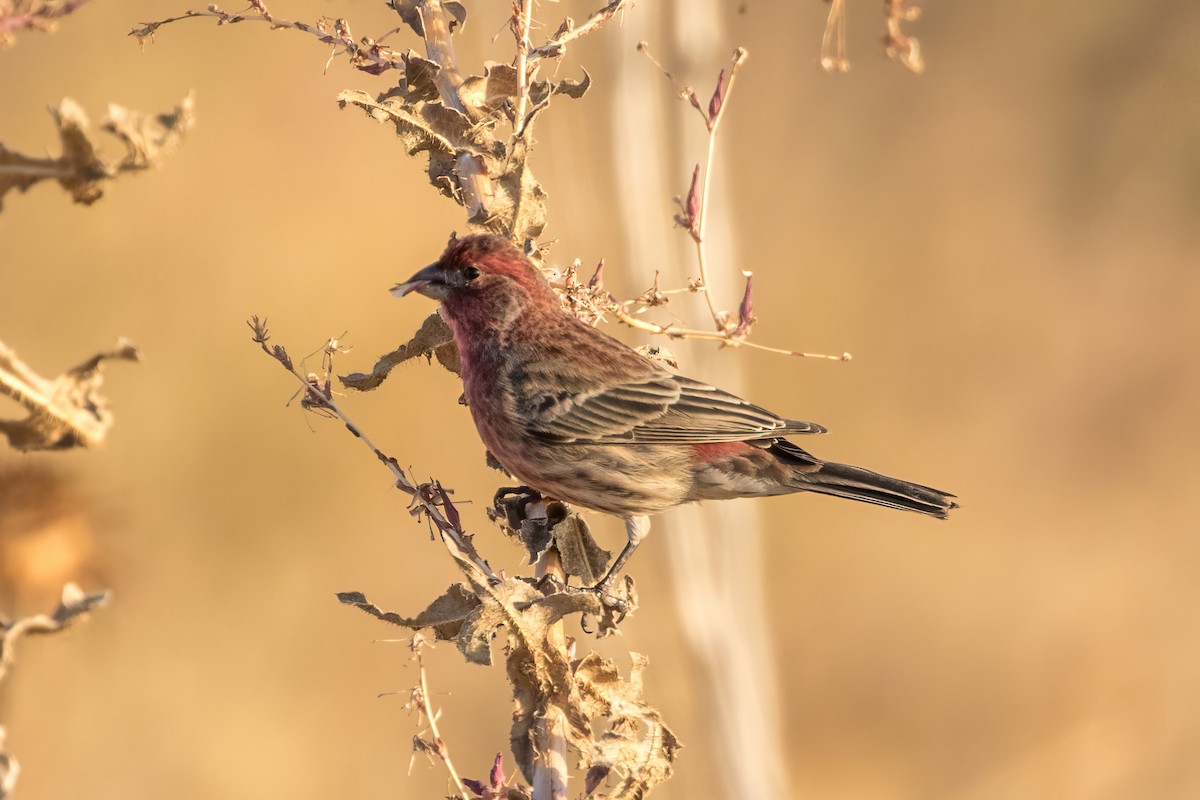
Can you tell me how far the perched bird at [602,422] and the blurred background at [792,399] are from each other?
0.37 m

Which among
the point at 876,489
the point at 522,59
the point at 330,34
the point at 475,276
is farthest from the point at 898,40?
the point at 876,489

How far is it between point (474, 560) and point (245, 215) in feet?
15.4

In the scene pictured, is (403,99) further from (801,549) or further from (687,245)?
(801,549)

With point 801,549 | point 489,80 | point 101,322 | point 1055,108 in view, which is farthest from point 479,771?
point 1055,108

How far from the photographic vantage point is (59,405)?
210 centimetres

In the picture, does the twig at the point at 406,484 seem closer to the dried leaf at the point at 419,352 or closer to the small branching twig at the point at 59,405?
the dried leaf at the point at 419,352

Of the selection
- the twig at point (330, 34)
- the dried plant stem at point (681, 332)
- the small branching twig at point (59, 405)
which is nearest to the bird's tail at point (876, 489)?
the dried plant stem at point (681, 332)

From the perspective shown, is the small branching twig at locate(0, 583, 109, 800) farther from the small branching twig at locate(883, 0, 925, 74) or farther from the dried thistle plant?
the small branching twig at locate(883, 0, 925, 74)

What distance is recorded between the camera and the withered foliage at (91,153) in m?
2.00

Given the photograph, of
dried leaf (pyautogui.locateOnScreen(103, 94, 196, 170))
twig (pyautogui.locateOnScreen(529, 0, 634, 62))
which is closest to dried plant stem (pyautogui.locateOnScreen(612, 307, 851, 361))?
twig (pyautogui.locateOnScreen(529, 0, 634, 62))

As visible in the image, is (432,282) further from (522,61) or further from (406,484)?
(406,484)

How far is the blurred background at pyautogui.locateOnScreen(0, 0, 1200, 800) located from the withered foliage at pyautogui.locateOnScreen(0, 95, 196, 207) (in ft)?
6.19

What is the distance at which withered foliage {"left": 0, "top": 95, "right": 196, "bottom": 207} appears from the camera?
1995 mm

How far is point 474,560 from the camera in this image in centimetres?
272
